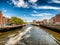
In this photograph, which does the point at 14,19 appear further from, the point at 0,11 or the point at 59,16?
the point at 59,16

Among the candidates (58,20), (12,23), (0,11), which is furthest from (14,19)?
(58,20)

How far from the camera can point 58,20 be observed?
161250mm

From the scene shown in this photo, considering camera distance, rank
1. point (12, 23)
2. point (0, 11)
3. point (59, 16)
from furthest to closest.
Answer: point (59, 16) < point (12, 23) < point (0, 11)

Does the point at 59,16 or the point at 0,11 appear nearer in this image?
the point at 0,11

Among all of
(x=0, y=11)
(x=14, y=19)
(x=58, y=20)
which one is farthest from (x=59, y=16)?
(x=0, y=11)

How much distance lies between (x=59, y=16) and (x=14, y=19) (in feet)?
217

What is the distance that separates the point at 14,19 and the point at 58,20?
65973 mm

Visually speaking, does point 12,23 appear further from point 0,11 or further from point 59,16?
point 59,16

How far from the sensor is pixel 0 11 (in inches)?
4341

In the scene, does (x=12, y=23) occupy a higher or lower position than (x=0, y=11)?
lower

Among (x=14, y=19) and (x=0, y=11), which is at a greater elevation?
(x=0, y=11)

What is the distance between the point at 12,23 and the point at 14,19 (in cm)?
446

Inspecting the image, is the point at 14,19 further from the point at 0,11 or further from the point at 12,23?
the point at 0,11

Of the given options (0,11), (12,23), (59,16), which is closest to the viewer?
(0,11)
